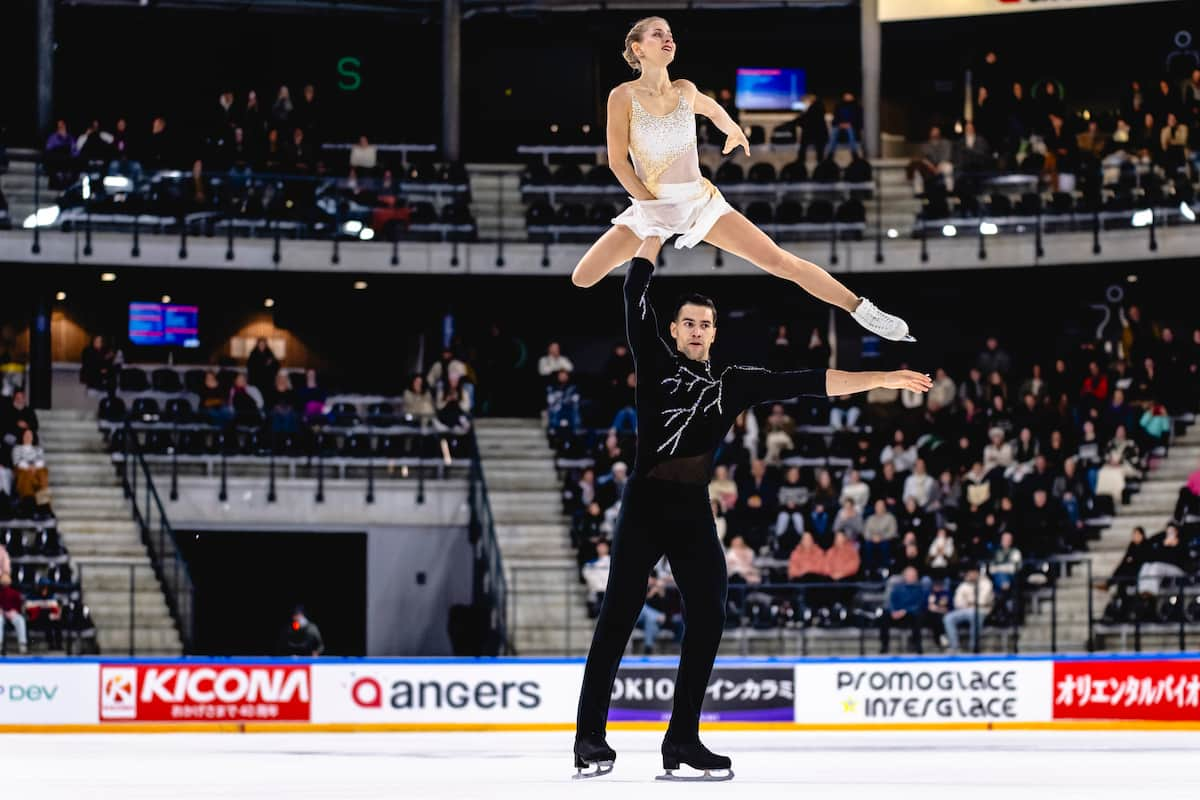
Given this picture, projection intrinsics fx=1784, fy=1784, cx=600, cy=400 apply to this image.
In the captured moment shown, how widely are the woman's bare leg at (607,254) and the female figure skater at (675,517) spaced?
0.51 ft

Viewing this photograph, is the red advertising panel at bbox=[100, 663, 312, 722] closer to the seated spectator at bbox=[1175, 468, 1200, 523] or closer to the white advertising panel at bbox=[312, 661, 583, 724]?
the white advertising panel at bbox=[312, 661, 583, 724]

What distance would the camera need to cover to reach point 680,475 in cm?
718

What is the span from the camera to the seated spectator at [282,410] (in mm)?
23812

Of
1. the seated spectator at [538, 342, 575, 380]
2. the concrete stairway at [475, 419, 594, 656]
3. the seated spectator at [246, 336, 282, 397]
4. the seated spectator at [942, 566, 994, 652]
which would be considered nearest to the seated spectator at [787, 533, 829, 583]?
the seated spectator at [942, 566, 994, 652]

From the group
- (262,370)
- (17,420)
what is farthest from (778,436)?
(17,420)

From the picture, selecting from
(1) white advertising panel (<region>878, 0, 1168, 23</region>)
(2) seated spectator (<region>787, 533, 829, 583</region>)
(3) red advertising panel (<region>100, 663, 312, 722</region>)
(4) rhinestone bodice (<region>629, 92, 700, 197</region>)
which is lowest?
(3) red advertising panel (<region>100, 663, 312, 722</region>)

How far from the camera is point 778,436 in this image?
23.5m

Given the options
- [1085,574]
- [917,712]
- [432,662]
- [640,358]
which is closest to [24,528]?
[432,662]

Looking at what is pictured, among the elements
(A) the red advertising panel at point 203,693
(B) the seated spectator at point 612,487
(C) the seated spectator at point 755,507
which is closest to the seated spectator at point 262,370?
(B) the seated spectator at point 612,487

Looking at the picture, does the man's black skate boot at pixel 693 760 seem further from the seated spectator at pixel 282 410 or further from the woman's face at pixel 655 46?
the seated spectator at pixel 282 410

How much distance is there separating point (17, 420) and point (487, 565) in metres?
6.23

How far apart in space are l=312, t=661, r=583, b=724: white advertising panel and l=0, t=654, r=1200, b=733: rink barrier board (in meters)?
0.01

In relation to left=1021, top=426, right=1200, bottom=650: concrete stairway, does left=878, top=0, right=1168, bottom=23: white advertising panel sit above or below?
above

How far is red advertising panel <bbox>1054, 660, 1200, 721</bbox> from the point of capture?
16234 millimetres
